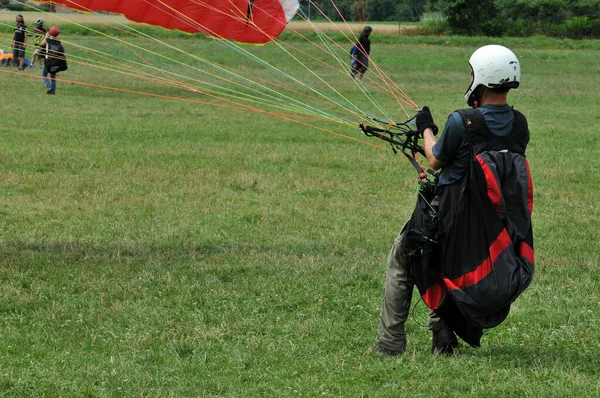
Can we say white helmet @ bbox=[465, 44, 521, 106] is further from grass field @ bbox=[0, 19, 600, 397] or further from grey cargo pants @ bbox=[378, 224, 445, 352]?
grass field @ bbox=[0, 19, 600, 397]

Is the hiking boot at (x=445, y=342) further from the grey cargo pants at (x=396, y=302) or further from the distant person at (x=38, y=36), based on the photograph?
the distant person at (x=38, y=36)

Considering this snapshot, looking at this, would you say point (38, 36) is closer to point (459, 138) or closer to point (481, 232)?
point (459, 138)

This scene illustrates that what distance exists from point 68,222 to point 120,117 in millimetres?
→ 8655

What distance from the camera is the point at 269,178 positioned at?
36.0 feet

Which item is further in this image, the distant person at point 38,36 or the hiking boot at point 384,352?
the distant person at point 38,36

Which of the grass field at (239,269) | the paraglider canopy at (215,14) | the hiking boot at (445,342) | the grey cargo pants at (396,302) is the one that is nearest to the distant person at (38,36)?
the grass field at (239,269)

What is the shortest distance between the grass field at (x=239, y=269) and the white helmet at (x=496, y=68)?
1478 mm

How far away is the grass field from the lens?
4.65 meters

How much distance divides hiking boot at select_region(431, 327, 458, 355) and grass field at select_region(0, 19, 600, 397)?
92 millimetres

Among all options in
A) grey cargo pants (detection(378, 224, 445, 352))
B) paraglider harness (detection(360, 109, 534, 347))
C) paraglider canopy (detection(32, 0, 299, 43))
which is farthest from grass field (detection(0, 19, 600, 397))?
paraglider canopy (detection(32, 0, 299, 43))

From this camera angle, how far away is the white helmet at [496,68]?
15.4 ft

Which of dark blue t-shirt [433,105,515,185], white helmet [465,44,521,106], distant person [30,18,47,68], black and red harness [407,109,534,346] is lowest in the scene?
distant person [30,18,47,68]

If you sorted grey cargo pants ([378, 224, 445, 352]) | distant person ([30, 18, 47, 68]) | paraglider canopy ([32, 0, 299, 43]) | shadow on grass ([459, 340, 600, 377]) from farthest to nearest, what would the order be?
distant person ([30, 18, 47, 68]) < paraglider canopy ([32, 0, 299, 43]) < grey cargo pants ([378, 224, 445, 352]) < shadow on grass ([459, 340, 600, 377])

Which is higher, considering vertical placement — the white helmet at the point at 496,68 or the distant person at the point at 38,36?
the white helmet at the point at 496,68
